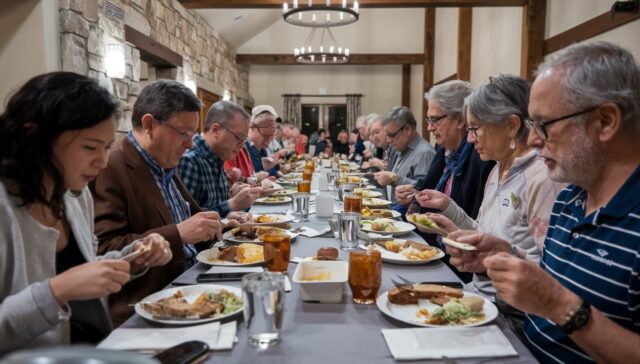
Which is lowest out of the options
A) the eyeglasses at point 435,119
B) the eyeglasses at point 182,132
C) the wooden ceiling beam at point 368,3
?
the eyeglasses at point 182,132

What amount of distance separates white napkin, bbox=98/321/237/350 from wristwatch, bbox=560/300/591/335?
710 mm

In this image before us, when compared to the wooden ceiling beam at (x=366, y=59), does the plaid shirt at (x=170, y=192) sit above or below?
below

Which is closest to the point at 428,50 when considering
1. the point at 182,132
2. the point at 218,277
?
the point at 182,132

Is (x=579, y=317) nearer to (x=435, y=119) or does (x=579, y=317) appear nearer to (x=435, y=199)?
(x=435, y=199)

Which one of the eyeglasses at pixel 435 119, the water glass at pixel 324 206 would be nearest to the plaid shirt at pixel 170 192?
the water glass at pixel 324 206

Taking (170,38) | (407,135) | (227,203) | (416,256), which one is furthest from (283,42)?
(416,256)

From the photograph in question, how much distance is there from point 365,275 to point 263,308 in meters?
0.35

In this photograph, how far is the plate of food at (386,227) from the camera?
2.18 meters

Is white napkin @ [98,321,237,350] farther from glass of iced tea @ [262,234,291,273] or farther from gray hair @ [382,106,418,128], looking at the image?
gray hair @ [382,106,418,128]

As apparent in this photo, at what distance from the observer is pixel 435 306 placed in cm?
125

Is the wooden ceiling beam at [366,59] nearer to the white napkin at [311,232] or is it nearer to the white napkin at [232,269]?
the white napkin at [311,232]

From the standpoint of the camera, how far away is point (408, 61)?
13672 mm

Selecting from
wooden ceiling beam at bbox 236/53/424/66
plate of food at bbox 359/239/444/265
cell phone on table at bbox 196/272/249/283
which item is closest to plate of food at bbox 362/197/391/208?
plate of food at bbox 359/239/444/265

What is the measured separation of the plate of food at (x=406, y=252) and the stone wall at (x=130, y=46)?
1080mm
